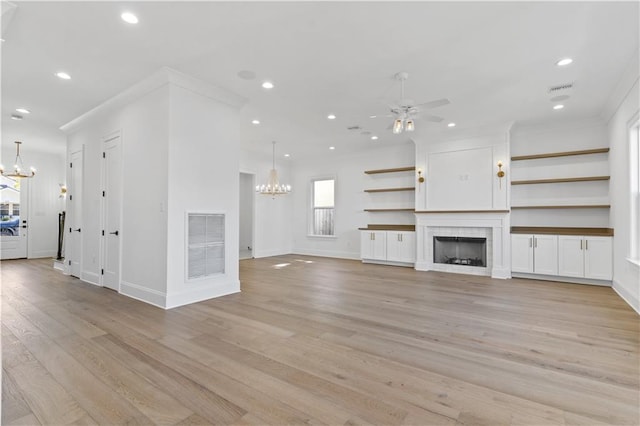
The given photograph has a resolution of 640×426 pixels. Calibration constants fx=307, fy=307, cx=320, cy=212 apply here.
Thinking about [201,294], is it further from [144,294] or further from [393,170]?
[393,170]

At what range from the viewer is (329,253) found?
30.3 ft

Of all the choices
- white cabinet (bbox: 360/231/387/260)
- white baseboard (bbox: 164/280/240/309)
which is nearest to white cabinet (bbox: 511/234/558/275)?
white cabinet (bbox: 360/231/387/260)

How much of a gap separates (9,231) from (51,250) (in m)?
1.05

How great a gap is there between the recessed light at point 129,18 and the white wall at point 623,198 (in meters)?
5.53

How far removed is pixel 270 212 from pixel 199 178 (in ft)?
17.0

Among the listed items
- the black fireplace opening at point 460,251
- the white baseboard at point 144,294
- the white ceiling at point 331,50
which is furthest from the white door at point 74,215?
the black fireplace opening at point 460,251

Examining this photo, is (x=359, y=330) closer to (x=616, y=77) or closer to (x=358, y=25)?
(x=358, y=25)

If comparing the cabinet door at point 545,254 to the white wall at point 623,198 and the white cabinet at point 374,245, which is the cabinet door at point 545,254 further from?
the white cabinet at point 374,245

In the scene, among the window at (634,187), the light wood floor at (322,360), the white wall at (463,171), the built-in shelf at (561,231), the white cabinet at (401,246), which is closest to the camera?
the light wood floor at (322,360)

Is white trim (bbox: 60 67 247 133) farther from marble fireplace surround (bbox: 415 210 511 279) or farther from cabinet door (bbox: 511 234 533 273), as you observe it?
cabinet door (bbox: 511 234 533 273)

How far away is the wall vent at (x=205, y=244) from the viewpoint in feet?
13.7

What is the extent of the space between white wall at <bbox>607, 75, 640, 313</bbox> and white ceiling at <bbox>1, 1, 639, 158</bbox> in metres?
0.43

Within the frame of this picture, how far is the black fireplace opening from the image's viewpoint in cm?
659

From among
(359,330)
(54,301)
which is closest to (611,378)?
(359,330)
